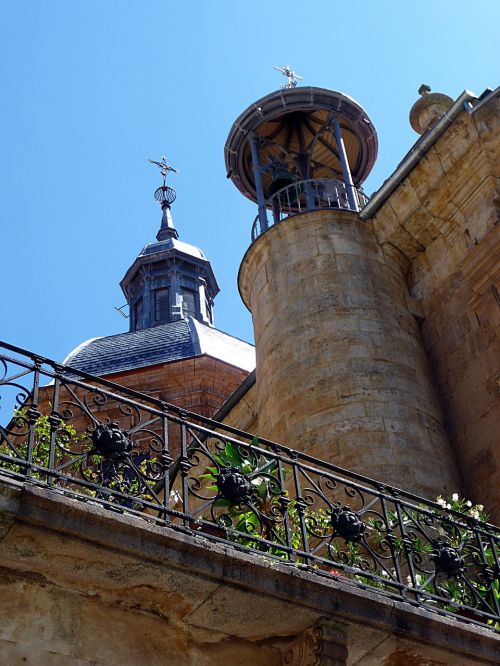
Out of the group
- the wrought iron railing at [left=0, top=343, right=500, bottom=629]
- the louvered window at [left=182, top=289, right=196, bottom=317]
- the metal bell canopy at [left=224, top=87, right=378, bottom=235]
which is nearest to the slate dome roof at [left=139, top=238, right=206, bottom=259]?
the louvered window at [left=182, top=289, right=196, bottom=317]

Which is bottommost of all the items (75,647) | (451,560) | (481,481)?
(75,647)

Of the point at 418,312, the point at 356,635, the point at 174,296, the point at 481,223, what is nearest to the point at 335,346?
the point at 418,312

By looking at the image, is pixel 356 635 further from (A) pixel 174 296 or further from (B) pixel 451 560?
(A) pixel 174 296

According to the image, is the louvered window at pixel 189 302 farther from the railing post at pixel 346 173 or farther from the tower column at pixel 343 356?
the tower column at pixel 343 356

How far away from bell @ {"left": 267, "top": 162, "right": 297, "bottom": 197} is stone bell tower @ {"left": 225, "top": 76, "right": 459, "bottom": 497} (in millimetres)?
20

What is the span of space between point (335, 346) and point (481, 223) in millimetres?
1842

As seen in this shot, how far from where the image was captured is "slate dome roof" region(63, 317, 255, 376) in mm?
24969

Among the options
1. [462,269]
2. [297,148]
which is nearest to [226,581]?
[462,269]

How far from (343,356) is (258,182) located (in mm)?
3696

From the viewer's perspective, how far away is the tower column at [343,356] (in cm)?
886

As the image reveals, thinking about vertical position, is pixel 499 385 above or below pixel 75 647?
above

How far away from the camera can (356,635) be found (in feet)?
18.6

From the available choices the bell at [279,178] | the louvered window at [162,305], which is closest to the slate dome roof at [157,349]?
the louvered window at [162,305]

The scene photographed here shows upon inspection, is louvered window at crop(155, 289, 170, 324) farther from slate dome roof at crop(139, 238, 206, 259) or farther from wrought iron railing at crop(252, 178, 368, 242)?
wrought iron railing at crop(252, 178, 368, 242)
